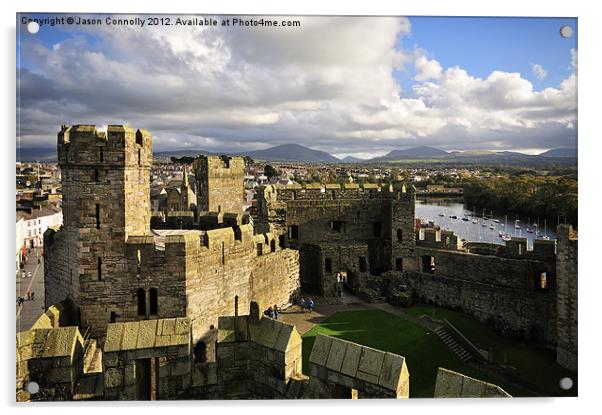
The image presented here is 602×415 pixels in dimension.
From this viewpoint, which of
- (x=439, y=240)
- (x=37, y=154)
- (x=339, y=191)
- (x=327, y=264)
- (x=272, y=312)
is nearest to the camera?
(x=37, y=154)

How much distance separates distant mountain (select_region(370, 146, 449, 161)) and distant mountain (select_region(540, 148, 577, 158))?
9.95 ft

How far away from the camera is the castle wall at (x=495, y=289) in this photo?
16.2 m

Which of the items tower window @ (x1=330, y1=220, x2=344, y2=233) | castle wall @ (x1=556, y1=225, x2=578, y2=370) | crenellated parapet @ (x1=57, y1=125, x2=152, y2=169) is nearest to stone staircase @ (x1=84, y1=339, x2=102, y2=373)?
crenellated parapet @ (x1=57, y1=125, x2=152, y2=169)

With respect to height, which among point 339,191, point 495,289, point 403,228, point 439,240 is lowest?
point 495,289

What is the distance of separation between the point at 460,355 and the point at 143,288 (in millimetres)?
9060

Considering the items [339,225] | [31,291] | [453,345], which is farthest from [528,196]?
[31,291]

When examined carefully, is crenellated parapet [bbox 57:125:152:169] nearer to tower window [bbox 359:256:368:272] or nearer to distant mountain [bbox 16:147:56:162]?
distant mountain [bbox 16:147:56:162]

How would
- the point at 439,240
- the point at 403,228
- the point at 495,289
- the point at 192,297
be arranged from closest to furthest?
the point at 192,297
the point at 495,289
the point at 439,240
the point at 403,228

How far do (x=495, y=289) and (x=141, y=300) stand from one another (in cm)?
1237

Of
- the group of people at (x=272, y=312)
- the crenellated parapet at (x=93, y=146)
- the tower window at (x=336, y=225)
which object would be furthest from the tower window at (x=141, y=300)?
the tower window at (x=336, y=225)

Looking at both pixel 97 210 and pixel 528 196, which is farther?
pixel 528 196

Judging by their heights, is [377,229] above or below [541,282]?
above

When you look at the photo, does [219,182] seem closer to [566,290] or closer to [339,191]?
[339,191]

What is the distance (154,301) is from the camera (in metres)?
10.3
